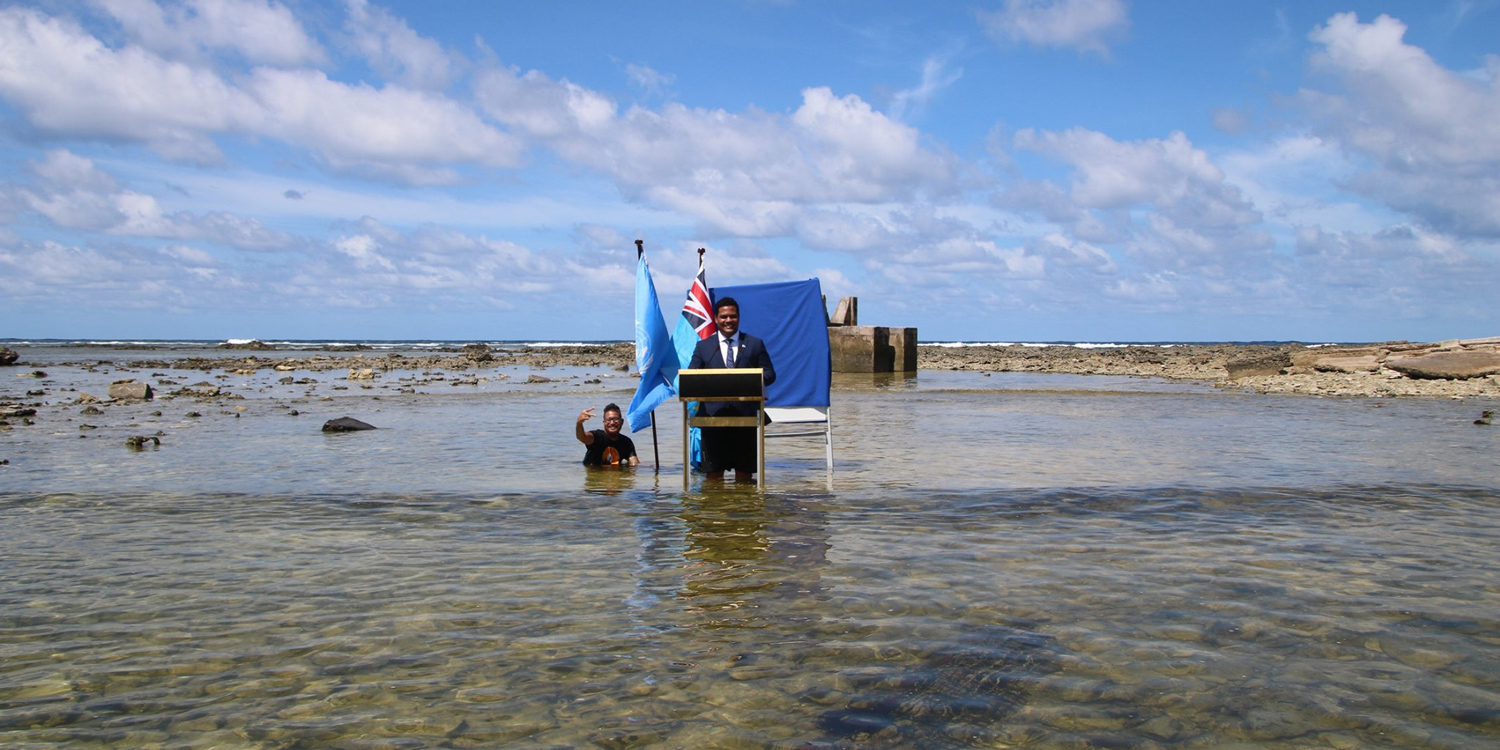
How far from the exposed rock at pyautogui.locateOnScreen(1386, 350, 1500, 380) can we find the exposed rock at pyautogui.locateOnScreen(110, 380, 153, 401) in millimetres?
30735

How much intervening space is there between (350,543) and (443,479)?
3.49 m

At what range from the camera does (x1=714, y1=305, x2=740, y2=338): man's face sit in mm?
10008

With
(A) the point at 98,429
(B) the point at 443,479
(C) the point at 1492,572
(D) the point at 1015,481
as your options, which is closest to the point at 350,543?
(B) the point at 443,479

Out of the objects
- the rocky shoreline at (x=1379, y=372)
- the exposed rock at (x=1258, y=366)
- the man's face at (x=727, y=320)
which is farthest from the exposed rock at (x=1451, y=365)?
the man's face at (x=727, y=320)

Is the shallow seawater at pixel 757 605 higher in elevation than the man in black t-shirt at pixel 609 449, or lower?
lower

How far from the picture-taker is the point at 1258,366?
30938mm

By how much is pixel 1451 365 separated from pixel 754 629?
26553 millimetres

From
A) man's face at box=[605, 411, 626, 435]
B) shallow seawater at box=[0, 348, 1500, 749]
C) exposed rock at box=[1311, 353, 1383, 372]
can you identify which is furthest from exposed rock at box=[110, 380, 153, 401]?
exposed rock at box=[1311, 353, 1383, 372]

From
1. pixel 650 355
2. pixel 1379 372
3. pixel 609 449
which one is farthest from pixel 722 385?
pixel 1379 372

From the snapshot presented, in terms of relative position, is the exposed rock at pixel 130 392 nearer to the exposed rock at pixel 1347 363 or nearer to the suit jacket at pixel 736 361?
the suit jacket at pixel 736 361

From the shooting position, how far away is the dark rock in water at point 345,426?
16.0 meters

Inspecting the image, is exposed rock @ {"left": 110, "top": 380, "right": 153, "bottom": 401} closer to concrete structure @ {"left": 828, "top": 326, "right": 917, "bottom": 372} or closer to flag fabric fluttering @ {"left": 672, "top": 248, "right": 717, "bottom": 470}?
flag fabric fluttering @ {"left": 672, "top": 248, "right": 717, "bottom": 470}

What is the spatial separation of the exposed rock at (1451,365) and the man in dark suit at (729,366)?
22.3 metres

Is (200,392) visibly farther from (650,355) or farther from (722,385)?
(722,385)
